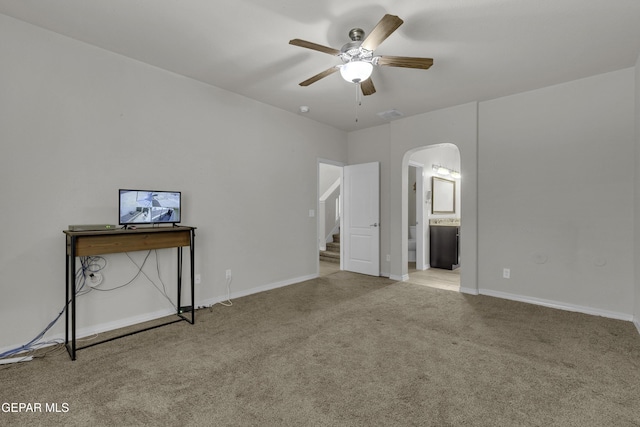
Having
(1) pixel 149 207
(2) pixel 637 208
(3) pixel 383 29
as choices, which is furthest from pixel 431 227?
(1) pixel 149 207

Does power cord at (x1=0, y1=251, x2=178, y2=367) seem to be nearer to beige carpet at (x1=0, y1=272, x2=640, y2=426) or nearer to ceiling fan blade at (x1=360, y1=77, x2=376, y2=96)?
beige carpet at (x1=0, y1=272, x2=640, y2=426)

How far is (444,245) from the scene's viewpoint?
233 inches

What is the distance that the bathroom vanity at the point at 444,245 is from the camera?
580cm

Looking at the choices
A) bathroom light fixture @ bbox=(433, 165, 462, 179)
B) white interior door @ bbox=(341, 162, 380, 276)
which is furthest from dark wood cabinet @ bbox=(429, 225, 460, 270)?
white interior door @ bbox=(341, 162, 380, 276)

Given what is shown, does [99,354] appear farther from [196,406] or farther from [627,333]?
[627,333]

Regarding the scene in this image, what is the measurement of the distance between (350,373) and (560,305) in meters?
2.99

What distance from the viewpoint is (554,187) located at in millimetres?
3584

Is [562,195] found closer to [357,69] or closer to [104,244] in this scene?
[357,69]

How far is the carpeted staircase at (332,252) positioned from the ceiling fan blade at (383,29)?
16.0ft

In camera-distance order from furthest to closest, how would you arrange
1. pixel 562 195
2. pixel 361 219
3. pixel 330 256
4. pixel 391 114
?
pixel 330 256, pixel 361 219, pixel 391 114, pixel 562 195

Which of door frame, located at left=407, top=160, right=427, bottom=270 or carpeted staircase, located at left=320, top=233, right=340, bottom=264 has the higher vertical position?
door frame, located at left=407, top=160, right=427, bottom=270

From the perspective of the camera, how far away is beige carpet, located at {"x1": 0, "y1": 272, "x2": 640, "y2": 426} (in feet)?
5.58

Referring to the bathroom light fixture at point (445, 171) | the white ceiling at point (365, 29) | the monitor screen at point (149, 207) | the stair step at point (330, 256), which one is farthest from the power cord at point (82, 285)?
the bathroom light fixture at point (445, 171)

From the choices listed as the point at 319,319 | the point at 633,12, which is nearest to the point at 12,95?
A: the point at 319,319
